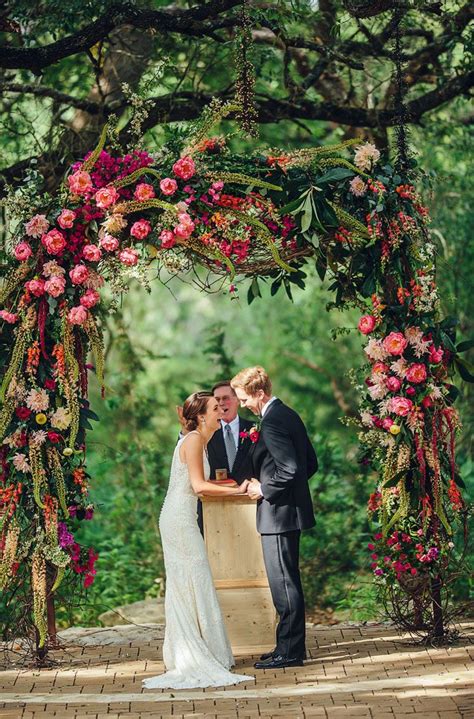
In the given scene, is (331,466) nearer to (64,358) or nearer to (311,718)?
(64,358)

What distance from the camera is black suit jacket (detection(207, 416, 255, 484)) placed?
28.5 feet

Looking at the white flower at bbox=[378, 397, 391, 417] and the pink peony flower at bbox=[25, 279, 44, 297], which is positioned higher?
the pink peony flower at bbox=[25, 279, 44, 297]

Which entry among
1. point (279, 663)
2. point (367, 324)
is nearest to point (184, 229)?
point (367, 324)

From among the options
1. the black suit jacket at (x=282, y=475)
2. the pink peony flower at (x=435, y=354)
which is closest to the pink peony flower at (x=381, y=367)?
the pink peony flower at (x=435, y=354)

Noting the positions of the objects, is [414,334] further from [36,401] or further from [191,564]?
[36,401]

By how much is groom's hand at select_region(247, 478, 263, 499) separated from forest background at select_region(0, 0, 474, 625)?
4.10 feet

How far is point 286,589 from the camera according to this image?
7680 millimetres

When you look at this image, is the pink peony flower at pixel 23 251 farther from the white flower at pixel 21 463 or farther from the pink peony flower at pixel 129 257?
the white flower at pixel 21 463

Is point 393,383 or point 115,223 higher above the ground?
point 115,223

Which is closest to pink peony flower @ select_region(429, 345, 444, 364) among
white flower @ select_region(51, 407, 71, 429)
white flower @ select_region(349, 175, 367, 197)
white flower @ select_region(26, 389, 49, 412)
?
white flower @ select_region(349, 175, 367, 197)

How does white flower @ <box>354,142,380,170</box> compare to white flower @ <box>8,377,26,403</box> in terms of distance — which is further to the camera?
white flower @ <box>354,142,380,170</box>

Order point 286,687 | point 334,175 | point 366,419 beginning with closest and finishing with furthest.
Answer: point 286,687 → point 334,175 → point 366,419

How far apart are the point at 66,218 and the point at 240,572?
2.61 metres

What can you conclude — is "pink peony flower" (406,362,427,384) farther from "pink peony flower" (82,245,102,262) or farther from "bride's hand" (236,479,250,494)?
"pink peony flower" (82,245,102,262)
